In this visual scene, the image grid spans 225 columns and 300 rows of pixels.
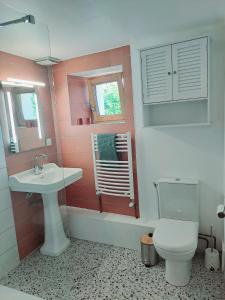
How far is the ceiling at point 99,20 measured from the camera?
1.51 meters

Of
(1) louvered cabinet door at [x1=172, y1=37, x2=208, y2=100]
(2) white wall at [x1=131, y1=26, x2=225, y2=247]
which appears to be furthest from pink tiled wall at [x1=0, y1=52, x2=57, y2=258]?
(1) louvered cabinet door at [x1=172, y1=37, x2=208, y2=100]

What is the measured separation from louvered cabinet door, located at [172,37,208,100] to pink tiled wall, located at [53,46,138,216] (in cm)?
60

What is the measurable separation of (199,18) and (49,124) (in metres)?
1.89

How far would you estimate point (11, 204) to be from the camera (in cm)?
226

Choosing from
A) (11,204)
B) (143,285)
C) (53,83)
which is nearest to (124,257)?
(143,285)

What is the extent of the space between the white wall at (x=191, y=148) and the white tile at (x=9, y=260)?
4.74ft

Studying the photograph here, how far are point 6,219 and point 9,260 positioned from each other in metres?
0.42

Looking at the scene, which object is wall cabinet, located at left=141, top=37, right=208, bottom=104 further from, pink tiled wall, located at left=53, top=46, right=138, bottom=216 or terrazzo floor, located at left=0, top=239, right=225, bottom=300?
terrazzo floor, located at left=0, top=239, right=225, bottom=300

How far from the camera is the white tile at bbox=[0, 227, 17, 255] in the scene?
2.15m

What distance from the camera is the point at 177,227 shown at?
2.00 m

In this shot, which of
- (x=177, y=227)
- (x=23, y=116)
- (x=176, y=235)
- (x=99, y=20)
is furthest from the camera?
(x=23, y=116)

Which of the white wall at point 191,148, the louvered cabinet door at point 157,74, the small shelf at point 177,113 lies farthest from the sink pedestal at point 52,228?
the louvered cabinet door at point 157,74

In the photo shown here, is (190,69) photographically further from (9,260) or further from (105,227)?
(9,260)

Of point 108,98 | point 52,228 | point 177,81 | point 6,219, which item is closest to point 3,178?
point 6,219
